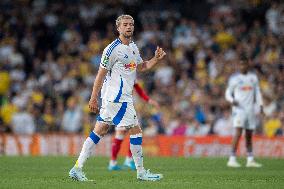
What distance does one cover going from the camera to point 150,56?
94.2 feet

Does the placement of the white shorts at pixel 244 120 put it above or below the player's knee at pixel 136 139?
above

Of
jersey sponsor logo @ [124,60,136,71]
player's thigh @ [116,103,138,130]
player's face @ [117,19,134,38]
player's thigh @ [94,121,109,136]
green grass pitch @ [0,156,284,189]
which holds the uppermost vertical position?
player's face @ [117,19,134,38]

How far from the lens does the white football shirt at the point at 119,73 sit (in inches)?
519

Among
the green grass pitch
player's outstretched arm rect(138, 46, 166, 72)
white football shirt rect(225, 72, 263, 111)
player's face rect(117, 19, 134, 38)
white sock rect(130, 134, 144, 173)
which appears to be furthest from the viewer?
white football shirt rect(225, 72, 263, 111)

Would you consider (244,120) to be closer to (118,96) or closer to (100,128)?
(118,96)

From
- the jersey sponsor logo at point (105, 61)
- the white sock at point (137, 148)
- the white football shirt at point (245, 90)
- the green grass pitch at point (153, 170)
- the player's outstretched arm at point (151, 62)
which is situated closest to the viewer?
the green grass pitch at point (153, 170)

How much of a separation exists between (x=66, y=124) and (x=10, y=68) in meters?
3.82

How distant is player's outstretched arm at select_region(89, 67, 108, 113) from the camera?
12688 mm

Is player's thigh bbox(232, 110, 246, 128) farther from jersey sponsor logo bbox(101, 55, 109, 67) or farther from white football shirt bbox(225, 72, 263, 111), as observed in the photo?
jersey sponsor logo bbox(101, 55, 109, 67)

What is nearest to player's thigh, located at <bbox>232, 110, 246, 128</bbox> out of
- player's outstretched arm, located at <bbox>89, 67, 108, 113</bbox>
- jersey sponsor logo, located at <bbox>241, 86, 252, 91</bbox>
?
jersey sponsor logo, located at <bbox>241, 86, 252, 91</bbox>

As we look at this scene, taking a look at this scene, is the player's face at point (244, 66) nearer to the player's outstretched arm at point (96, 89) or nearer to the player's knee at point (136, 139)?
the player's knee at point (136, 139)

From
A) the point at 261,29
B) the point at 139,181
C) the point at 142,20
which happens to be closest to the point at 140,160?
the point at 139,181

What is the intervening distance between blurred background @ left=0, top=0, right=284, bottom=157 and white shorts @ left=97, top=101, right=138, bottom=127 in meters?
11.6

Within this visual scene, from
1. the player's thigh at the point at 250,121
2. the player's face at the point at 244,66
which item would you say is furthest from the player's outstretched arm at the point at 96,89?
the player's thigh at the point at 250,121
